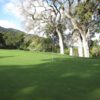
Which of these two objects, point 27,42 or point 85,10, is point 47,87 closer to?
point 85,10

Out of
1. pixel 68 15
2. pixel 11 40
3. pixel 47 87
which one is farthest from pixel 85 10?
pixel 47 87

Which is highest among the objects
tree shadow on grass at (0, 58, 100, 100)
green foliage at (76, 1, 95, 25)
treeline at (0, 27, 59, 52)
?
green foliage at (76, 1, 95, 25)

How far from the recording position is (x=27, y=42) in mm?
57750

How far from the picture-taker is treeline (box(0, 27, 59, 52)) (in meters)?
52.0

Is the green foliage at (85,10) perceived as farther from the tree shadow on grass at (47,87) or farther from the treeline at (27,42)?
the tree shadow on grass at (47,87)

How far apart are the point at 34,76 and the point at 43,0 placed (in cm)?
3676

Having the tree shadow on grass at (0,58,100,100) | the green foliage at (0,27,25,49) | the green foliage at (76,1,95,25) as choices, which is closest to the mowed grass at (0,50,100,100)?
the tree shadow on grass at (0,58,100,100)

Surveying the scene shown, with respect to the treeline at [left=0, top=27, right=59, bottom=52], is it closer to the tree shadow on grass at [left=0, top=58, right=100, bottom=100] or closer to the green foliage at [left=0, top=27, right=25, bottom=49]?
the green foliage at [left=0, top=27, right=25, bottom=49]

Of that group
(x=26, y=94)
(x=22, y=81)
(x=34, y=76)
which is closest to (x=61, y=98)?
(x=26, y=94)

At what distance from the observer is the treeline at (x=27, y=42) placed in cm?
5204

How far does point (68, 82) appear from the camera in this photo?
8883 mm

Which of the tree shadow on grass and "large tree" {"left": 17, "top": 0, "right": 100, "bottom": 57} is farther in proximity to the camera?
"large tree" {"left": 17, "top": 0, "right": 100, "bottom": 57}

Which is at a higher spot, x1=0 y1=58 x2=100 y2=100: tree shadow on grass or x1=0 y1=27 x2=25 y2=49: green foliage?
Answer: x1=0 y1=27 x2=25 y2=49: green foliage

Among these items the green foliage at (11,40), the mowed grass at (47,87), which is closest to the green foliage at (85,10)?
the green foliage at (11,40)
